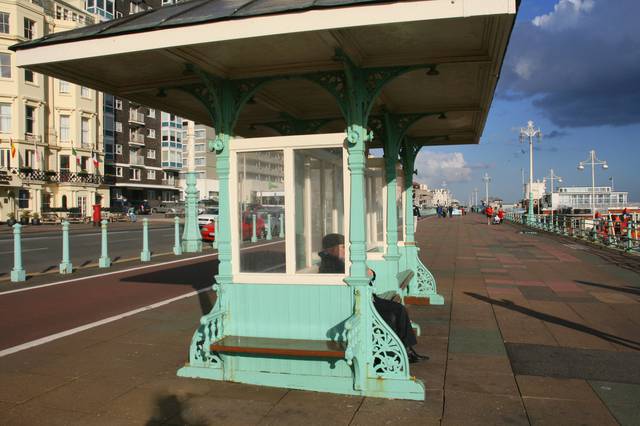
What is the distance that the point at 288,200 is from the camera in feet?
16.5

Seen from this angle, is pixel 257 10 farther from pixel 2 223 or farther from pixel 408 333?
pixel 2 223

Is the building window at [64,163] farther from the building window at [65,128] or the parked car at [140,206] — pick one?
the parked car at [140,206]

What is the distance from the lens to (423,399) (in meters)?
4.42

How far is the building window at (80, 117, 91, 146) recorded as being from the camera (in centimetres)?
5216

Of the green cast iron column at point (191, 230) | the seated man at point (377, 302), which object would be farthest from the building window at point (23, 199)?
the seated man at point (377, 302)

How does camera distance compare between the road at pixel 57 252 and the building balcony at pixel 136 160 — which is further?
the building balcony at pixel 136 160

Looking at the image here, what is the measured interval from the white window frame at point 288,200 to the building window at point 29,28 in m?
48.1

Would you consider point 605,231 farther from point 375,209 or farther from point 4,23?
point 4,23

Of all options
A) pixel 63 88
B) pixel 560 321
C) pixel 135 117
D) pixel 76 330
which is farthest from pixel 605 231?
pixel 135 117

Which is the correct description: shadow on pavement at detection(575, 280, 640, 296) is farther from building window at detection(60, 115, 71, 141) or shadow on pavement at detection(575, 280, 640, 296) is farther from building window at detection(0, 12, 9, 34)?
building window at detection(60, 115, 71, 141)

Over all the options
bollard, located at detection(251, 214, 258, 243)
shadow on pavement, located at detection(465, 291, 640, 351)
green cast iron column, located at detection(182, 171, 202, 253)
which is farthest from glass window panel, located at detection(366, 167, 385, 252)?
green cast iron column, located at detection(182, 171, 202, 253)

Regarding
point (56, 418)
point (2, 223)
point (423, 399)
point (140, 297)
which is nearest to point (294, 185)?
point (423, 399)

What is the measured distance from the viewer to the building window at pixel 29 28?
4469 centimetres

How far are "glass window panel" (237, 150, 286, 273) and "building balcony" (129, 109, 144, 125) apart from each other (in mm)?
67658
